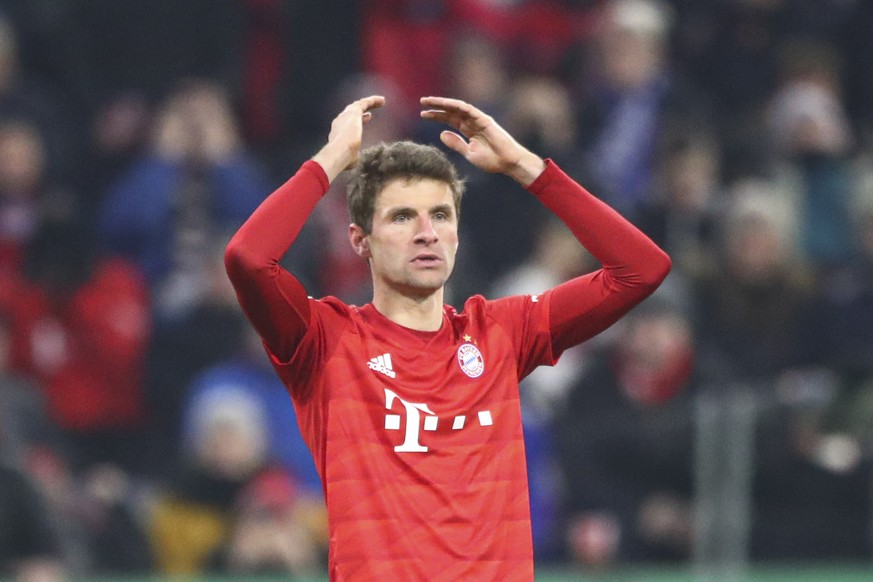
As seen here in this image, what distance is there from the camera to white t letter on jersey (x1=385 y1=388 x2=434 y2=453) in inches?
197

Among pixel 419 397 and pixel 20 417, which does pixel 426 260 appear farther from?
pixel 20 417

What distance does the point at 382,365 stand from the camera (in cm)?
512

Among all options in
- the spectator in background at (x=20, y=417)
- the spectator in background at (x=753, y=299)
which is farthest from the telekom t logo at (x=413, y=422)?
the spectator in background at (x=753, y=299)

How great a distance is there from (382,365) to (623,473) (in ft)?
13.6

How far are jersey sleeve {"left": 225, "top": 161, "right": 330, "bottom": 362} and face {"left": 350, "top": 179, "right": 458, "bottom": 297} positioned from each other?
0.23 metres

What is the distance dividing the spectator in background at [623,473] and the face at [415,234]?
13.4 ft

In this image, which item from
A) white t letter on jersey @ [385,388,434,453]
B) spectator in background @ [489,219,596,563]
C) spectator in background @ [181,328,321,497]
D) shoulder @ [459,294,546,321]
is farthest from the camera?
spectator in background @ [181,328,321,497]

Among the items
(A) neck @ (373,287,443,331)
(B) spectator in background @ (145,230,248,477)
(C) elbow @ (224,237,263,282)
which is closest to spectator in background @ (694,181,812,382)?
(B) spectator in background @ (145,230,248,477)

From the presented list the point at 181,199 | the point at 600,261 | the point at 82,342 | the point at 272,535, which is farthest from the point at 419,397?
the point at 181,199

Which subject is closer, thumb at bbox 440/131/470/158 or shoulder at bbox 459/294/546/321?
thumb at bbox 440/131/470/158

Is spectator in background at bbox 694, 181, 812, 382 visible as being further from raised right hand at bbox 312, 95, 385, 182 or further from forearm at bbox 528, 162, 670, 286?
raised right hand at bbox 312, 95, 385, 182

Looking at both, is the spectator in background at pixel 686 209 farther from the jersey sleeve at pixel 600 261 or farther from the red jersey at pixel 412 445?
the red jersey at pixel 412 445

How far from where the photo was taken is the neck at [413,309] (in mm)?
5234

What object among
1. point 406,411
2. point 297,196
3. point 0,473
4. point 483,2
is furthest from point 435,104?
point 483,2
